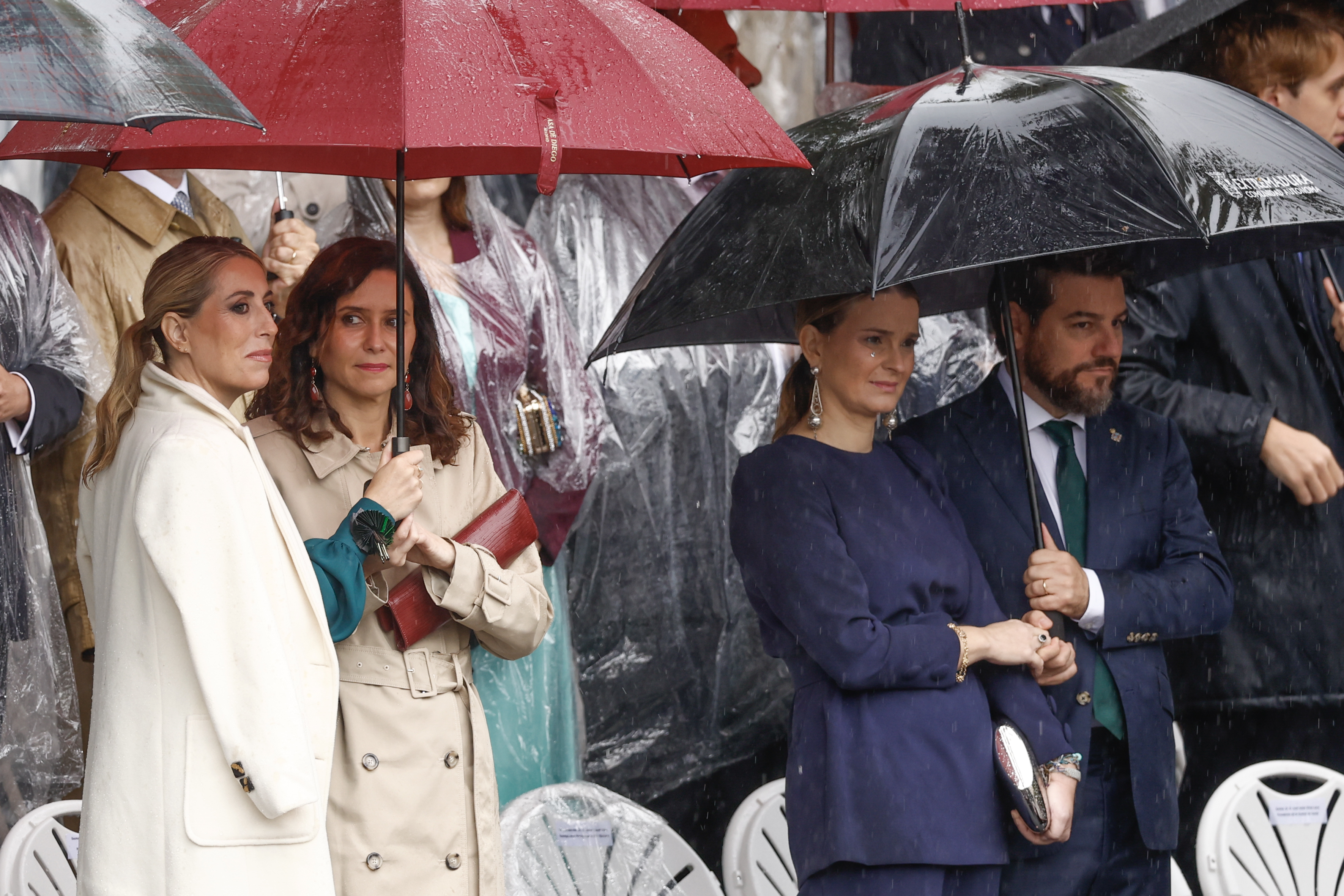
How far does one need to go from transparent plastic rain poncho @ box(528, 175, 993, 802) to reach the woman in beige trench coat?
1.32 m

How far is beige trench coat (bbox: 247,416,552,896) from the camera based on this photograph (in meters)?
3.08

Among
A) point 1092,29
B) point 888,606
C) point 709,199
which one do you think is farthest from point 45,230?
point 1092,29

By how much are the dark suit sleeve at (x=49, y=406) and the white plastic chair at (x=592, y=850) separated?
140cm

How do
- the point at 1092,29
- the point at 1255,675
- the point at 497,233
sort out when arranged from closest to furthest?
the point at 1255,675 → the point at 497,233 → the point at 1092,29

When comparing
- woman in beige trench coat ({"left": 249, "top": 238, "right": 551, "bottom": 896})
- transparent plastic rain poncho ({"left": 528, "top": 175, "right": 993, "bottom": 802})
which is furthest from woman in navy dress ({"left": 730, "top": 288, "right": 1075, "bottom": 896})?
transparent plastic rain poncho ({"left": 528, "top": 175, "right": 993, "bottom": 802})

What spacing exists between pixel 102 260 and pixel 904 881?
2.50 metres

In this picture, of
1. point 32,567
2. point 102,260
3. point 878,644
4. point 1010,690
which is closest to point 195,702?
point 32,567

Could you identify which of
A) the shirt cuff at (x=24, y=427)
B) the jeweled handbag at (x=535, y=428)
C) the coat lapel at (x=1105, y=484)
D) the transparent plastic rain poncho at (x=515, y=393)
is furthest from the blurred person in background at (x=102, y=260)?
the coat lapel at (x=1105, y=484)

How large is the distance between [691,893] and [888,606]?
3.69 ft

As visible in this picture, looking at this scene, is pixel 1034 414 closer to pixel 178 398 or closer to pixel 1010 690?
pixel 1010 690

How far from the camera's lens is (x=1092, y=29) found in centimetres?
609

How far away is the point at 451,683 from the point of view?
3.24 metres

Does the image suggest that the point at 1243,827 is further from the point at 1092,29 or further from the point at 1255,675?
the point at 1092,29

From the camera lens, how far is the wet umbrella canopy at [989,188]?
9.37 feet
